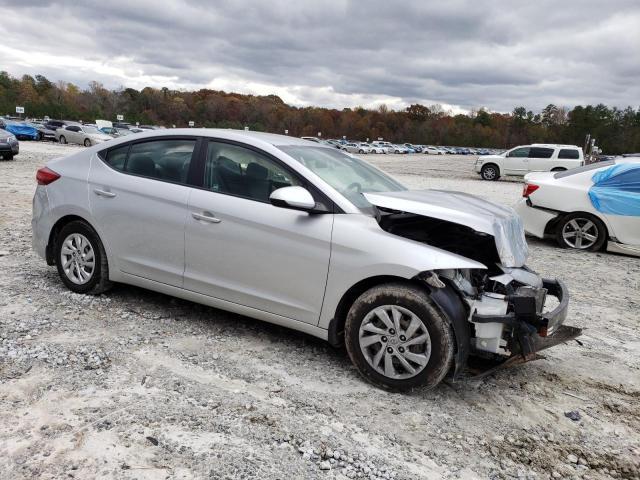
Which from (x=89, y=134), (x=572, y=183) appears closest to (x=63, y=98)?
(x=89, y=134)

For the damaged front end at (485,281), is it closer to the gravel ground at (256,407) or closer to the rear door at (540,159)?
the gravel ground at (256,407)

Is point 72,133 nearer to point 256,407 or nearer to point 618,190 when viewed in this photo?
point 618,190

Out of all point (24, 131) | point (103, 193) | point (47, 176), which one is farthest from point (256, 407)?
point (24, 131)

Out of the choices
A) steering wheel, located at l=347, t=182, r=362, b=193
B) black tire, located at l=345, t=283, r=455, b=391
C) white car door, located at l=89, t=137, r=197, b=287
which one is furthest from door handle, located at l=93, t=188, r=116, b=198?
black tire, located at l=345, t=283, r=455, b=391

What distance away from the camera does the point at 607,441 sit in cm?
321

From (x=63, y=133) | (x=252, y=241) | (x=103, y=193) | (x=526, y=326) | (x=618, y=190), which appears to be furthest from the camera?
(x=63, y=133)

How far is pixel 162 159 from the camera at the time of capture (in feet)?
15.1

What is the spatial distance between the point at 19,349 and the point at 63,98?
430 ft

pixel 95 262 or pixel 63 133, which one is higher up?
pixel 95 262

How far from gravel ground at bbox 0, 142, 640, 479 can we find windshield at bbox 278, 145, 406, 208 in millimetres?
1268

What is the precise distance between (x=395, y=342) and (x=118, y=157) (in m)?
2.99

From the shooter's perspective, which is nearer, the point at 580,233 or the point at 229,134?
the point at 229,134

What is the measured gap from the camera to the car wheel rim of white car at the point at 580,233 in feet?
28.1

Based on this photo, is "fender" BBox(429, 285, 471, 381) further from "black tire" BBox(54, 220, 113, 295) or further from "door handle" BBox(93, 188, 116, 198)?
"black tire" BBox(54, 220, 113, 295)
